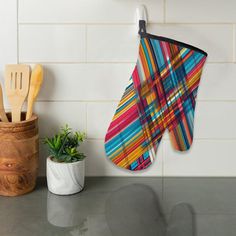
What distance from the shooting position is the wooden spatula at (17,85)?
1062mm

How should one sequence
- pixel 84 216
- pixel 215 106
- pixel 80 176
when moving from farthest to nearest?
1. pixel 215 106
2. pixel 80 176
3. pixel 84 216

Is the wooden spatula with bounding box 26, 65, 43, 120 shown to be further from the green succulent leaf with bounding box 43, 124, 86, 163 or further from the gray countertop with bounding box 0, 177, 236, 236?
the gray countertop with bounding box 0, 177, 236, 236

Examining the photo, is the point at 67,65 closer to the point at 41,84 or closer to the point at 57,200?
the point at 41,84

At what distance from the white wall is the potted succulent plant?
0.11m

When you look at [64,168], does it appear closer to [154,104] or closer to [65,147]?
[65,147]

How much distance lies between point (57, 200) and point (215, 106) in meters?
0.55

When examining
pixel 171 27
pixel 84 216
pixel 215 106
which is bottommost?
pixel 84 216

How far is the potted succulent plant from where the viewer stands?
1.00 m

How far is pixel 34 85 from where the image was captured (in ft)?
3.47

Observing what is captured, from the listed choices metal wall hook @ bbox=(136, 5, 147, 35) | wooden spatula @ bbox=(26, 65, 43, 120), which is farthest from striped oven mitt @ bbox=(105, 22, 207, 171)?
wooden spatula @ bbox=(26, 65, 43, 120)

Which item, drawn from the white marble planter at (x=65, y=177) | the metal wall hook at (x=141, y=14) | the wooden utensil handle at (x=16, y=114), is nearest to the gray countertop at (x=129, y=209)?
the white marble planter at (x=65, y=177)

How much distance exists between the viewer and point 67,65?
1.10 m

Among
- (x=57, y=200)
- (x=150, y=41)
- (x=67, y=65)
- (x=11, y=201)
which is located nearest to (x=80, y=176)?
(x=57, y=200)

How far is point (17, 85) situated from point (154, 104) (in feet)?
1.34
